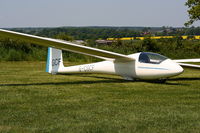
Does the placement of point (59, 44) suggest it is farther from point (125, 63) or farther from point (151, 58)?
point (151, 58)

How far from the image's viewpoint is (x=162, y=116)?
271 inches

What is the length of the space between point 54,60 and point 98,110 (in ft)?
29.3

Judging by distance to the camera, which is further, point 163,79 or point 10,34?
point 163,79

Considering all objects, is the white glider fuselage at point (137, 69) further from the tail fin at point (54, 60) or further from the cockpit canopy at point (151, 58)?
the tail fin at point (54, 60)

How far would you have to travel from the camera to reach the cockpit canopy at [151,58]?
1279 cm

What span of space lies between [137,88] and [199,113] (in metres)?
4.31

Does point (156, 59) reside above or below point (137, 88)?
above

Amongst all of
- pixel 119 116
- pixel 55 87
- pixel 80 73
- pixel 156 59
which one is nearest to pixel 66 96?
pixel 55 87

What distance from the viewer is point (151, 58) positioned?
13.0 meters

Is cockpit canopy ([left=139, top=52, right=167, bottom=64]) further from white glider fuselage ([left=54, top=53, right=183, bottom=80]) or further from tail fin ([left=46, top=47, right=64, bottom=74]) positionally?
tail fin ([left=46, top=47, right=64, bottom=74])

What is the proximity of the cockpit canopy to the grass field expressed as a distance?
1983mm

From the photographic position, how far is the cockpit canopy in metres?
12.8

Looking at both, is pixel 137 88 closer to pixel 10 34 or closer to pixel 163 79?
pixel 163 79
